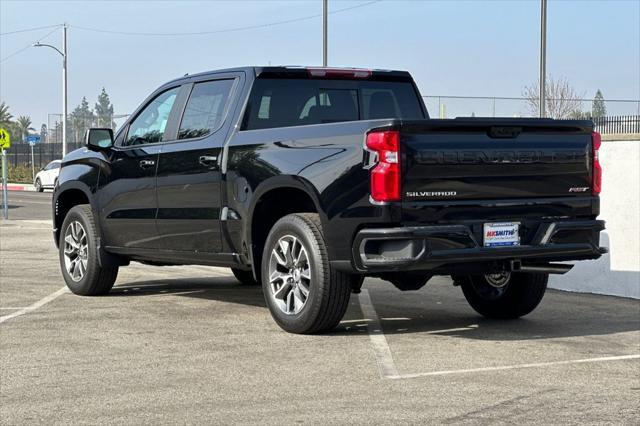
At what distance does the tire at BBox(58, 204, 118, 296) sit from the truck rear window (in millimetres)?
2441

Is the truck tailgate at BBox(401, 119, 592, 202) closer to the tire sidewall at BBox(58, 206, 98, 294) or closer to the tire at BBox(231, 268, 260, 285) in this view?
the tire sidewall at BBox(58, 206, 98, 294)

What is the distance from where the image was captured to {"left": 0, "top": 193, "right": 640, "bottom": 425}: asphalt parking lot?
5.98m

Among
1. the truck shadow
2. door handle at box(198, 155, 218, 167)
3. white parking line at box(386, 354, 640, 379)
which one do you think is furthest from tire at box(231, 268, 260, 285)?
white parking line at box(386, 354, 640, 379)

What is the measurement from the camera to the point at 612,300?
1130 cm

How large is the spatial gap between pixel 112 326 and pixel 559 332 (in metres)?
3.50

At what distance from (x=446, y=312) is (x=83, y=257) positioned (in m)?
3.56

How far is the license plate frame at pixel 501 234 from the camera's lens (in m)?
8.05

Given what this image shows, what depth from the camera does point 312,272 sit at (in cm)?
822

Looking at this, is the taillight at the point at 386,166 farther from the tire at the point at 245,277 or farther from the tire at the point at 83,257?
the tire at the point at 245,277

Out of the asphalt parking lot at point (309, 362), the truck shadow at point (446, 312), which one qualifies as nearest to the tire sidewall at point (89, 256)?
the asphalt parking lot at point (309, 362)

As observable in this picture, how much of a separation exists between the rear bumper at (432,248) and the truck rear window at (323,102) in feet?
5.80

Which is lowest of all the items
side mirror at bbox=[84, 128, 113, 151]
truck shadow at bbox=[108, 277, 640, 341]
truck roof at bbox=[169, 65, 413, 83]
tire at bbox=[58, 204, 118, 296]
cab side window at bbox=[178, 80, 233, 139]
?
truck shadow at bbox=[108, 277, 640, 341]

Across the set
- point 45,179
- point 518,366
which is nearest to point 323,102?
point 518,366

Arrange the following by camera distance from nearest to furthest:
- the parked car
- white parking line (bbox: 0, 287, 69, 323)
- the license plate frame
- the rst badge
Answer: the license plate frame, the rst badge, white parking line (bbox: 0, 287, 69, 323), the parked car
